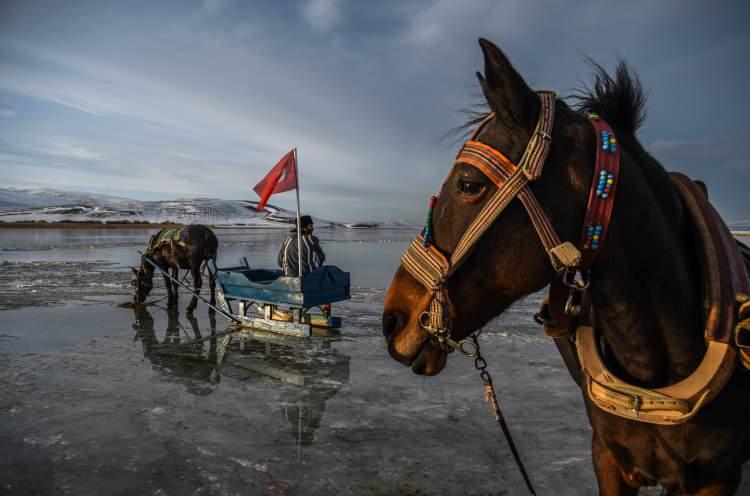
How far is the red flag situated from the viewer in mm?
8375

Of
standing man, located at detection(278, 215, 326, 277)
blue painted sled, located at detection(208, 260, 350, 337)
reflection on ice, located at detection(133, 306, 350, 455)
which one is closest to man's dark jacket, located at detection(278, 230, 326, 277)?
standing man, located at detection(278, 215, 326, 277)

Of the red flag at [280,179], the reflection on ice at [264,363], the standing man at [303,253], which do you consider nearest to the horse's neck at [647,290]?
the reflection on ice at [264,363]

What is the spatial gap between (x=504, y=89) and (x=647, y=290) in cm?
84

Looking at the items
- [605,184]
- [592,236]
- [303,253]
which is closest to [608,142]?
[605,184]

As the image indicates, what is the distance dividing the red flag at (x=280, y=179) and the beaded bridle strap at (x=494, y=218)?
726 cm

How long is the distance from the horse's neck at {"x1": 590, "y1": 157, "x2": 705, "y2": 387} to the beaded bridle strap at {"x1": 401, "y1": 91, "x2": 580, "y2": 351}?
25 cm

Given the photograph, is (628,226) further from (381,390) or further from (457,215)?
(381,390)

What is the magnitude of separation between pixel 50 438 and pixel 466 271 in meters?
4.65

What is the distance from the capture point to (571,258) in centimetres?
123

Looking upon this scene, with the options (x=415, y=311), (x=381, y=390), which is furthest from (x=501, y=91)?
(x=381, y=390)

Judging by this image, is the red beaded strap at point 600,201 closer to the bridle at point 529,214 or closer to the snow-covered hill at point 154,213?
the bridle at point 529,214

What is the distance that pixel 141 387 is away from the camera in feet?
18.0

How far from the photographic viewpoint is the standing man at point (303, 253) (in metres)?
9.03

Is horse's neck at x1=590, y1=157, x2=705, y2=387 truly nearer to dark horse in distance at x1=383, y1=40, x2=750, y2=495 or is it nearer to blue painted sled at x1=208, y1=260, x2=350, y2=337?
dark horse in distance at x1=383, y1=40, x2=750, y2=495
